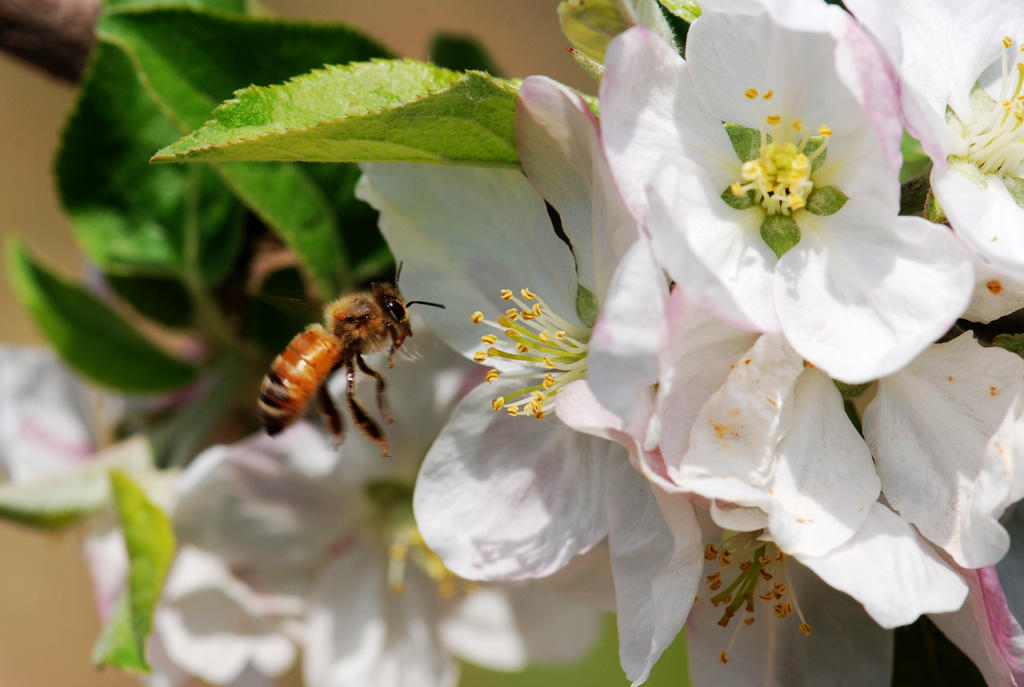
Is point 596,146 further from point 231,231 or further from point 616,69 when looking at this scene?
point 231,231

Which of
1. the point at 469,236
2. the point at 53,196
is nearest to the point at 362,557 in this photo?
the point at 469,236

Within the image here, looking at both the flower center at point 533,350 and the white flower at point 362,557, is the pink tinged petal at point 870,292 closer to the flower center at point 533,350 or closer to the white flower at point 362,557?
the flower center at point 533,350

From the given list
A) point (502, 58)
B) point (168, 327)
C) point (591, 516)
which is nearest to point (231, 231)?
point (168, 327)

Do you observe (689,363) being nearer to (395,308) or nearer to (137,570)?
(395,308)

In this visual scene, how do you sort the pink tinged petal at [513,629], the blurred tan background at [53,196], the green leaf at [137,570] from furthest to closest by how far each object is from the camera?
the blurred tan background at [53,196], the pink tinged petal at [513,629], the green leaf at [137,570]

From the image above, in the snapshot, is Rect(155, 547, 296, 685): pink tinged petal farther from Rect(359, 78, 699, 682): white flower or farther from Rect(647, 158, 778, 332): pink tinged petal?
Rect(647, 158, 778, 332): pink tinged petal

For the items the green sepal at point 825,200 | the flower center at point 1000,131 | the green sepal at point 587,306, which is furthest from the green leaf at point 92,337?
the flower center at point 1000,131
